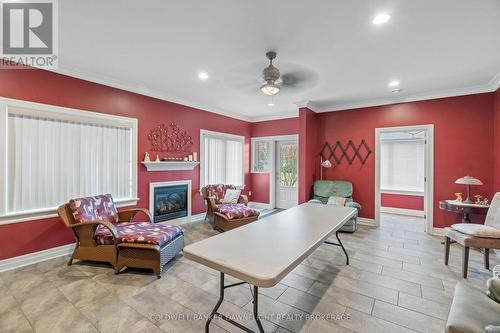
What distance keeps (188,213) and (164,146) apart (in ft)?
5.06

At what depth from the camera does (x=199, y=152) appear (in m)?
5.21

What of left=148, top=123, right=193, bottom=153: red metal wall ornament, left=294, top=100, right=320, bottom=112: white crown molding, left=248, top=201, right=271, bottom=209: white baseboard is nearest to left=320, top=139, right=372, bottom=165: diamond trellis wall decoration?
left=294, top=100, right=320, bottom=112: white crown molding

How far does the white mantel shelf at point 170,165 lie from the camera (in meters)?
4.22

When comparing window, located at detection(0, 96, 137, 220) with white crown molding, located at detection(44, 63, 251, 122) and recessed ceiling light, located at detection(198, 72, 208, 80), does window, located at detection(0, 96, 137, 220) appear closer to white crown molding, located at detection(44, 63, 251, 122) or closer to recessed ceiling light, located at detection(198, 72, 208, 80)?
white crown molding, located at detection(44, 63, 251, 122)

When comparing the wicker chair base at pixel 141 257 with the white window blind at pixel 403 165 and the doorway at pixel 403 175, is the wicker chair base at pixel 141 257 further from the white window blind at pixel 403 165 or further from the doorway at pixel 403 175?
the white window blind at pixel 403 165

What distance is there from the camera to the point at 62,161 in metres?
3.24

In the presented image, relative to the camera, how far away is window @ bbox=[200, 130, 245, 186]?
5.38 meters

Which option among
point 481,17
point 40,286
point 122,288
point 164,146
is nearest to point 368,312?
point 122,288

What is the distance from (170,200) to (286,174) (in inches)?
130

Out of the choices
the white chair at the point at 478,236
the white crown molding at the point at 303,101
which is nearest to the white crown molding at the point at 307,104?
the white crown molding at the point at 303,101

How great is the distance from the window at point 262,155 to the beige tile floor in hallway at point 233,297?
3640 mm

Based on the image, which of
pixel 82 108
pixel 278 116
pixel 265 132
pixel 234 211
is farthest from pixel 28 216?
pixel 278 116

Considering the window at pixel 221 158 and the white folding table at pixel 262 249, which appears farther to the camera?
the window at pixel 221 158

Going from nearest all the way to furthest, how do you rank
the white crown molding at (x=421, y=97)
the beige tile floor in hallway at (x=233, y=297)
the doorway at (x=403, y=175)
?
1. the beige tile floor in hallway at (x=233, y=297)
2. the white crown molding at (x=421, y=97)
3. the doorway at (x=403, y=175)
